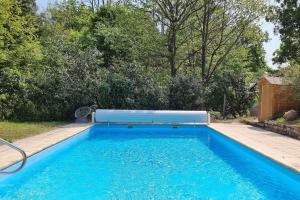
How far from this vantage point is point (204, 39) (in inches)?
739

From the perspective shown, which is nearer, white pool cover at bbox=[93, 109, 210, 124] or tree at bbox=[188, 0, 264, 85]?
white pool cover at bbox=[93, 109, 210, 124]

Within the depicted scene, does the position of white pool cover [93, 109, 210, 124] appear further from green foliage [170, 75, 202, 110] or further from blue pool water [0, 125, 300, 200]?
blue pool water [0, 125, 300, 200]

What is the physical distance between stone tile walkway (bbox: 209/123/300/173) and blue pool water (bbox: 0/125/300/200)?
166mm

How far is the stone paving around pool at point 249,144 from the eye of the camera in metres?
6.87

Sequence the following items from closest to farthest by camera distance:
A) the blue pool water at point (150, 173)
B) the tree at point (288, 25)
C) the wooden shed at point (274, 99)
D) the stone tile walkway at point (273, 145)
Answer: the blue pool water at point (150, 173), the stone tile walkway at point (273, 145), the wooden shed at point (274, 99), the tree at point (288, 25)

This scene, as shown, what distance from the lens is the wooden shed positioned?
1403cm

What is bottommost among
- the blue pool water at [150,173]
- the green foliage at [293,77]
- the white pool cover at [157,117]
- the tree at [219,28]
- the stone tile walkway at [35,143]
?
the blue pool water at [150,173]

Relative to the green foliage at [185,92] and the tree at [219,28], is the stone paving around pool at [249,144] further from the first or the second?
the tree at [219,28]

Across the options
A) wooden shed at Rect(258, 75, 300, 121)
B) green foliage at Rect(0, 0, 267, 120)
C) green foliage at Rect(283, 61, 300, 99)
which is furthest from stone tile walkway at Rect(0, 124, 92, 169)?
green foliage at Rect(283, 61, 300, 99)

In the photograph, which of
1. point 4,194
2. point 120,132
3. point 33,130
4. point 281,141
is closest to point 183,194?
point 4,194

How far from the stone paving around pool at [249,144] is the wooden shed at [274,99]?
2309 mm

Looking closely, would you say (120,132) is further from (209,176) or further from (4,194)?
(4,194)

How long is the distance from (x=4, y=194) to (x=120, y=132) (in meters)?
8.17

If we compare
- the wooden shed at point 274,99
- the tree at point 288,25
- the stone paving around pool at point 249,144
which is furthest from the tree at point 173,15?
the stone paving around pool at point 249,144
